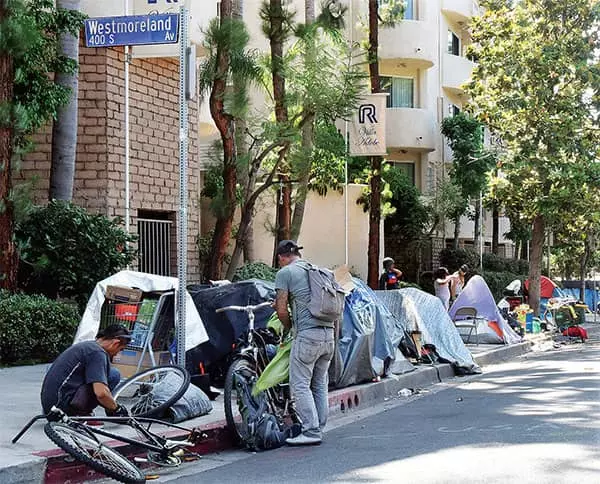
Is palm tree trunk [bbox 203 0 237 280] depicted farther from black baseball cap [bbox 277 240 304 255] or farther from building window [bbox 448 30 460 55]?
building window [bbox 448 30 460 55]

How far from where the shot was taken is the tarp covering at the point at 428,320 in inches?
608

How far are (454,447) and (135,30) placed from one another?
633 cm

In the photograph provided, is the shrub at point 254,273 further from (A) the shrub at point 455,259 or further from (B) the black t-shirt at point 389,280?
(A) the shrub at point 455,259

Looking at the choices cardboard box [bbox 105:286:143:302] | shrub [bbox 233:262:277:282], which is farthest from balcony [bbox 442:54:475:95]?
cardboard box [bbox 105:286:143:302]

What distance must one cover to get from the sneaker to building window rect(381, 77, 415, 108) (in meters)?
27.3

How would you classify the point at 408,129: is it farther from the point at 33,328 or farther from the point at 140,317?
the point at 140,317

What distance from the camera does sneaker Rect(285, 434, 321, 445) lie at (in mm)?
9156

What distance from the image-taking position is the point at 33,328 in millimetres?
13555

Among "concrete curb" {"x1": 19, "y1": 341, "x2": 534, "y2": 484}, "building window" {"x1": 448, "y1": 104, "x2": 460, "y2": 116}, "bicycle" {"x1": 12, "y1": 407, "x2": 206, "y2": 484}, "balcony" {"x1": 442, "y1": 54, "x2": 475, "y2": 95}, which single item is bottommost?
"concrete curb" {"x1": 19, "y1": 341, "x2": 534, "y2": 484}

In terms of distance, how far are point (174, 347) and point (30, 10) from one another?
298 inches

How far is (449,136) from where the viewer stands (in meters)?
35.2

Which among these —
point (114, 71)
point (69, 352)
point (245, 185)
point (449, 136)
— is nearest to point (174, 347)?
point (69, 352)

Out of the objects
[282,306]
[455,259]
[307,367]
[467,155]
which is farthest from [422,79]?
[307,367]

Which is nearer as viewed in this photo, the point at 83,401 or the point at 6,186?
the point at 83,401
